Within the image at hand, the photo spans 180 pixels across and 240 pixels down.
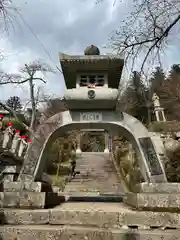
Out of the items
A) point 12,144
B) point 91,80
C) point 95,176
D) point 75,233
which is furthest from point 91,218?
point 95,176

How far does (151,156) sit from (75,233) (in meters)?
2.14

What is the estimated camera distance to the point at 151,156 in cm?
512

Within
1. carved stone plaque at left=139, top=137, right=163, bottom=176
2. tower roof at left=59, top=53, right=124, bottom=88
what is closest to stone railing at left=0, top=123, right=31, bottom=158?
tower roof at left=59, top=53, right=124, bottom=88

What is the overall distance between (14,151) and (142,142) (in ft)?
18.0

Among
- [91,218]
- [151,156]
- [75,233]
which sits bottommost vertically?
[75,233]

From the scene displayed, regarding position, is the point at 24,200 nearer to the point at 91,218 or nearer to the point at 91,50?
the point at 91,218

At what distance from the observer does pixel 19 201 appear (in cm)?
478

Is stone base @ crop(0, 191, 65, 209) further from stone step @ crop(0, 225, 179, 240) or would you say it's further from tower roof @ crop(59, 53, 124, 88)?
tower roof @ crop(59, 53, 124, 88)

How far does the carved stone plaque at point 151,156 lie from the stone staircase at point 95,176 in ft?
31.8

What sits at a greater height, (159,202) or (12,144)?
(12,144)

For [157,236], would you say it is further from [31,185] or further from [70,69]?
[70,69]

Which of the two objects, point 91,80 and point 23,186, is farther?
point 91,80

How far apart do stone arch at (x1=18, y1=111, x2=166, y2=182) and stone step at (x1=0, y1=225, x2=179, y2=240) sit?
3.64 feet

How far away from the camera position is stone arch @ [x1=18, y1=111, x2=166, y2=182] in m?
5.10
